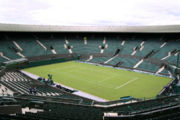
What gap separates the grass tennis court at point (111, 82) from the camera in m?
23.4

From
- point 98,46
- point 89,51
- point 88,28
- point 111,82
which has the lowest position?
point 111,82

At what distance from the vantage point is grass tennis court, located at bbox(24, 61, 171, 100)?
76.7 feet

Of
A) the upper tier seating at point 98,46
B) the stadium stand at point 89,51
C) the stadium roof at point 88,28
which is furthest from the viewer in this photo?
the stadium roof at point 88,28

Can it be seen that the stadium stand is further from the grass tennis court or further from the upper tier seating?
the grass tennis court

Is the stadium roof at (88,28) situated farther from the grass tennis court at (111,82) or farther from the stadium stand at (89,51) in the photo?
the grass tennis court at (111,82)

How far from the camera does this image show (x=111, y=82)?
28516 mm

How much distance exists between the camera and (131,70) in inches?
1469

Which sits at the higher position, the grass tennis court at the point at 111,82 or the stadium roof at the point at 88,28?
the stadium roof at the point at 88,28

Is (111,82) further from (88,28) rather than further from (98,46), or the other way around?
(88,28)

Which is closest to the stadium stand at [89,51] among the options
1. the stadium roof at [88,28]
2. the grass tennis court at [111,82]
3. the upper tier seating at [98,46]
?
the upper tier seating at [98,46]

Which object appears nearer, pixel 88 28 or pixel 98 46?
pixel 98 46

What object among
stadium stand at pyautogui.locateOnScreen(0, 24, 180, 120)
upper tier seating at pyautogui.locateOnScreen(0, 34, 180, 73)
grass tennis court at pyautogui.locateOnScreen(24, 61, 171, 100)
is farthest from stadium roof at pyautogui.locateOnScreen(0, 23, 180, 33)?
grass tennis court at pyautogui.locateOnScreen(24, 61, 171, 100)

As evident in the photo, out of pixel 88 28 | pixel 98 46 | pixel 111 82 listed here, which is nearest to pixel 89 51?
pixel 98 46

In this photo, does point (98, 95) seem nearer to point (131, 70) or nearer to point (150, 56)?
point (131, 70)
